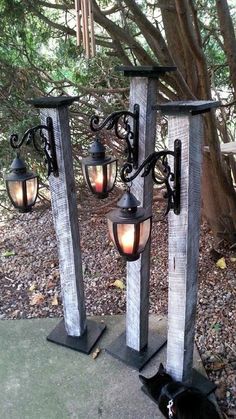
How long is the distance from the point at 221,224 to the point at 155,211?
891 mm

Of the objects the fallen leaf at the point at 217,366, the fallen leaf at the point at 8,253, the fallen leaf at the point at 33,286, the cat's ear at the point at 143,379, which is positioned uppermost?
the fallen leaf at the point at 8,253

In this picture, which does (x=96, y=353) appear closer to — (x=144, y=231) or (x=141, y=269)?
(x=141, y=269)

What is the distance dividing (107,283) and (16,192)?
1.47m

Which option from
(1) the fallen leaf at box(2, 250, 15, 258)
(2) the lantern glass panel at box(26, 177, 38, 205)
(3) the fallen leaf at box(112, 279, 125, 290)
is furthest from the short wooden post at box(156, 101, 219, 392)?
(1) the fallen leaf at box(2, 250, 15, 258)

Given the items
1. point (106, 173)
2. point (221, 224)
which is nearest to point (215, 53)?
point (221, 224)

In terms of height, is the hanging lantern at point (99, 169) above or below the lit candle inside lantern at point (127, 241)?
above

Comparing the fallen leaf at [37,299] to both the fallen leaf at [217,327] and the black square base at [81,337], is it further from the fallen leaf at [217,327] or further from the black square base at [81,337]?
the fallen leaf at [217,327]

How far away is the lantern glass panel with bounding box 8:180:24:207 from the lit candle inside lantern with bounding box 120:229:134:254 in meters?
0.65

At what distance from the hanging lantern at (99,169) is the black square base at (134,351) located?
1.02 metres

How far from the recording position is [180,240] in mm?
1681

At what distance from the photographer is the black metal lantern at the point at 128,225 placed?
1.50 metres

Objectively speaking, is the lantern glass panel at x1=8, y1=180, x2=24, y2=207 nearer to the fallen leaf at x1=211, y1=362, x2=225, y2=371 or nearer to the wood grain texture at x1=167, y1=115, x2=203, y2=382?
the wood grain texture at x1=167, y1=115, x2=203, y2=382

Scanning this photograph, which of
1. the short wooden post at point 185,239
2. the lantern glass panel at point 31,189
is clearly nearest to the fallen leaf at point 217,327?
the short wooden post at point 185,239

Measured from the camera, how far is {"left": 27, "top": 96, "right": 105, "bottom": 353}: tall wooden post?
1985 mm
